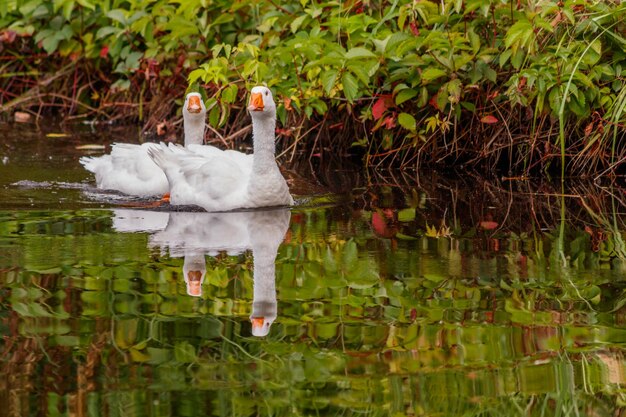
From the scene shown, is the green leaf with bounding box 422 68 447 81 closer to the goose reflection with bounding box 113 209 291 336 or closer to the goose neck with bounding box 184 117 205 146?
the goose neck with bounding box 184 117 205 146

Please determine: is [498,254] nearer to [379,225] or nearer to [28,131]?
[379,225]

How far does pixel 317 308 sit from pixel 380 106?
498 centimetres

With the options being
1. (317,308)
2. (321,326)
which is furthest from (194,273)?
(321,326)

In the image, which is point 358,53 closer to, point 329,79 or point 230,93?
point 329,79

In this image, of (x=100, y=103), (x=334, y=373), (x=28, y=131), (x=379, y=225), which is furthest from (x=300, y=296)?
(x=100, y=103)

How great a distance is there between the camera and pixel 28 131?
13383 millimetres

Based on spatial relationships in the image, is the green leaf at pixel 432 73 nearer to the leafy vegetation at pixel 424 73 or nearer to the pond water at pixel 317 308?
the leafy vegetation at pixel 424 73

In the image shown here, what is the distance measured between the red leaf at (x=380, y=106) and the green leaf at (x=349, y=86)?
30.0 inches

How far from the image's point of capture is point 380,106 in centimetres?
1066

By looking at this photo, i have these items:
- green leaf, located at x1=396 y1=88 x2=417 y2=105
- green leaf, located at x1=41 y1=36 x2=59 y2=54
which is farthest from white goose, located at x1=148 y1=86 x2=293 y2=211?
green leaf, located at x1=41 y1=36 x2=59 y2=54

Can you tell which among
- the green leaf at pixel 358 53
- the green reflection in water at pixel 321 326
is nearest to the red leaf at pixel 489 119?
the green leaf at pixel 358 53

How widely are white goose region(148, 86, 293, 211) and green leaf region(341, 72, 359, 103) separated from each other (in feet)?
2.90

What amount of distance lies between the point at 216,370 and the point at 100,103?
9.95 meters

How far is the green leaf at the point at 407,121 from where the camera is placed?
10512 millimetres
